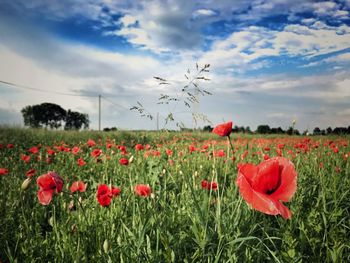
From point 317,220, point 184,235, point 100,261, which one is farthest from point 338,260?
point 100,261

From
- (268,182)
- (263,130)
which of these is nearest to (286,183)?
(268,182)

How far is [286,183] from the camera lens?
1.12 metres

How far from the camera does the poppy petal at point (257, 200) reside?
3.27 ft

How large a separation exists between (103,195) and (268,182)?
3.84ft

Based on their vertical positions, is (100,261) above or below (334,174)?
below

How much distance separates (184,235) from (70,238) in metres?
0.78

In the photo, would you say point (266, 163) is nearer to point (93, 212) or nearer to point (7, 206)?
point (93, 212)

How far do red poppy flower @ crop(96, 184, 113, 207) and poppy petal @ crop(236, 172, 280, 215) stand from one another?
1085 mm

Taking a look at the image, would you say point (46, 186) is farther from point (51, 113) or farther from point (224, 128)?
point (51, 113)

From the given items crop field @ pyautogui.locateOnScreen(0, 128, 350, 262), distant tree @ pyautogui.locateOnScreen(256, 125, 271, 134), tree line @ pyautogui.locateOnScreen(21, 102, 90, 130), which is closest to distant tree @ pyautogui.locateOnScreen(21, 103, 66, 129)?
tree line @ pyautogui.locateOnScreen(21, 102, 90, 130)

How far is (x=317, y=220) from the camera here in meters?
2.45

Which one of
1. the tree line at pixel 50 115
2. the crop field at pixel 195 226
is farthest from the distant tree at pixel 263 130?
the tree line at pixel 50 115

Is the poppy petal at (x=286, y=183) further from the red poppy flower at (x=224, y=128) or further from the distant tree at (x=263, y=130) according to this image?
the distant tree at (x=263, y=130)

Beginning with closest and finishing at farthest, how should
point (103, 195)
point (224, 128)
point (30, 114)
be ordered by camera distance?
point (224, 128) < point (103, 195) < point (30, 114)
